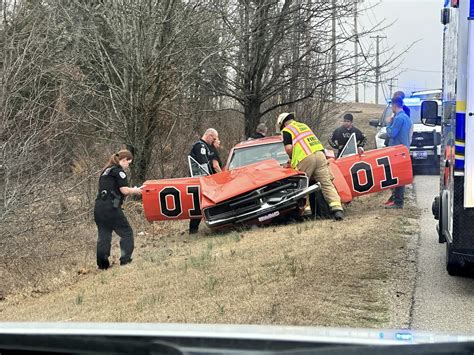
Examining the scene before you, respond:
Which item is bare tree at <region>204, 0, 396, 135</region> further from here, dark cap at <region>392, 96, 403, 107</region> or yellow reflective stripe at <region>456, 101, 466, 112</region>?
yellow reflective stripe at <region>456, 101, 466, 112</region>

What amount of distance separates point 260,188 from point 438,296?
4.27 m

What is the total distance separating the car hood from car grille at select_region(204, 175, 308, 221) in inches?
3.2

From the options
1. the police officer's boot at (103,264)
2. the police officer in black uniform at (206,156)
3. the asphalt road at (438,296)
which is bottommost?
the police officer's boot at (103,264)

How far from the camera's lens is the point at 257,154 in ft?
40.5

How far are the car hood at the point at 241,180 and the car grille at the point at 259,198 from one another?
8 centimetres

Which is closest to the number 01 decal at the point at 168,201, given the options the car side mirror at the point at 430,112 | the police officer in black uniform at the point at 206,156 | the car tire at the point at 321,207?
the police officer in black uniform at the point at 206,156

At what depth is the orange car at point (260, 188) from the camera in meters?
10.5

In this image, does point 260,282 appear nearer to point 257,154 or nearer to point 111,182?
Result: point 111,182

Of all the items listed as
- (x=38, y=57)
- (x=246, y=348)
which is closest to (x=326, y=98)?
(x=38, y=57)

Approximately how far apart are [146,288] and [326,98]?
13.6 metres

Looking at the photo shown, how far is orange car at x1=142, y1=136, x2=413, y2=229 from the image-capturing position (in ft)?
34.4

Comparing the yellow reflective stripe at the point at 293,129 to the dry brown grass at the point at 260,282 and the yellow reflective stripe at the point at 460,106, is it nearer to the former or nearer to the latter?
the dry brown grass at the point at 260,282

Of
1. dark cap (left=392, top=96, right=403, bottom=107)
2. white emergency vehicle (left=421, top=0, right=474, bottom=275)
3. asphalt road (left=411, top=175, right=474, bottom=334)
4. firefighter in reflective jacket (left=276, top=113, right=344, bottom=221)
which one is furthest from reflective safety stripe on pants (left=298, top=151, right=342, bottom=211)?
white emergency vehicle (left=421, top=0, right=474, bottom=275)

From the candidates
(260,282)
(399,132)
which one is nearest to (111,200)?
(260,282)
